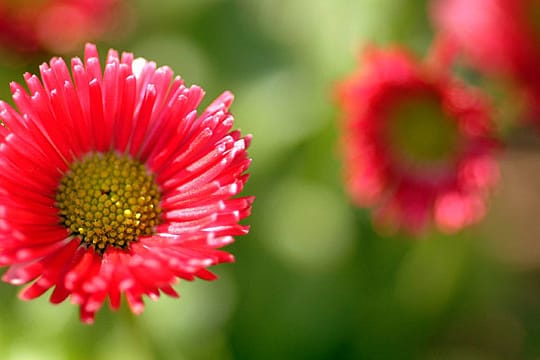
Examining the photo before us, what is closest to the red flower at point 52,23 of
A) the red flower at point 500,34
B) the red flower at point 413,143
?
the red flower at point 413,143

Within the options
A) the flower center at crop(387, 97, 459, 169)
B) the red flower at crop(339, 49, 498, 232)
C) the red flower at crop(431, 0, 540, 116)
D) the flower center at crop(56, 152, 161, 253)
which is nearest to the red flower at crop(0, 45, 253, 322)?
the flower center at crop(56, 152, 161, 253)

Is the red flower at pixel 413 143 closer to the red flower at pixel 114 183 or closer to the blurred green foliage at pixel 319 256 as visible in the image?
the blurred green foliage at pixel 319 256

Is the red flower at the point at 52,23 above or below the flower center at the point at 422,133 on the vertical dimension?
above

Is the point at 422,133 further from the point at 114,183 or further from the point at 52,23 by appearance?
the point at 52,23

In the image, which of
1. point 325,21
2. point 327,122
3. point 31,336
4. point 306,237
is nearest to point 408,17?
point 325,21

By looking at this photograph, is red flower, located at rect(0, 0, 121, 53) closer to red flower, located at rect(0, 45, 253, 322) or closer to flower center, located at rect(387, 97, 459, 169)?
flower center, located at rect(387, 97, 459, 169)

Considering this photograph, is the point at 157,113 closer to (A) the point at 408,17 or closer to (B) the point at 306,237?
(B) the point at 306,237

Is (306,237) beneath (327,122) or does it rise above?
beneath
